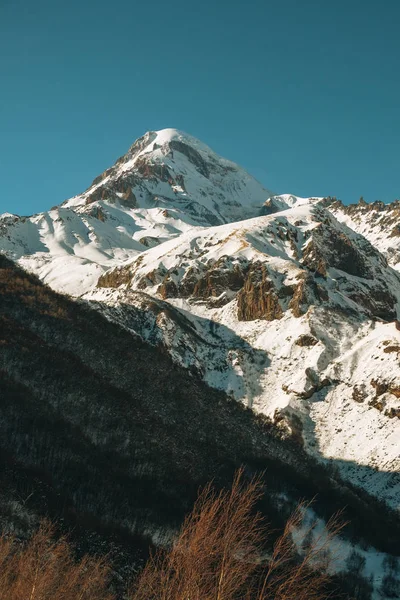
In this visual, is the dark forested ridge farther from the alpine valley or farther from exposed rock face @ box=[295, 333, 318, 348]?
exposed rock face @ box=[295, 333, 318, 348]

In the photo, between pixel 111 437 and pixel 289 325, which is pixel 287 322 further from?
pixel 111 437

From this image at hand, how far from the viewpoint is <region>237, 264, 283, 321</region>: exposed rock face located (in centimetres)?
11431

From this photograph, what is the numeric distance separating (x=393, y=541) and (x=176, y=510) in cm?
2972

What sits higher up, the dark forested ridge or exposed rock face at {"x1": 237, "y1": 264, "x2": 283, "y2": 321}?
exposed rock face at {"x1": 237, "y1": 264, "x2": 283, "y2": 321}

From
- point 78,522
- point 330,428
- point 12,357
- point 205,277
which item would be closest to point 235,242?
point 205,277

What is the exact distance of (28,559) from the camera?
17719 millimetres

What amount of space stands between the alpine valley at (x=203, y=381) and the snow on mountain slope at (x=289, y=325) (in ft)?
1.29

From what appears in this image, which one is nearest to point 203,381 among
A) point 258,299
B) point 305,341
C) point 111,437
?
point 305,341

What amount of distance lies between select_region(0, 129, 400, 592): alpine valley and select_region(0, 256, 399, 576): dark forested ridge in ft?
0.80

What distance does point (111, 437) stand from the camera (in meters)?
52.3

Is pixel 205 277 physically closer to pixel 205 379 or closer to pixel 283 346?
pixel 283 346

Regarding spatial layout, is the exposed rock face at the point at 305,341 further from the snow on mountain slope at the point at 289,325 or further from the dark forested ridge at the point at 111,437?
the dark forested ridge at the point at 111,437

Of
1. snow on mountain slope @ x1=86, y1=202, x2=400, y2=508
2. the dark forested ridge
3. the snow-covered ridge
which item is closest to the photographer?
the dark forested ridge

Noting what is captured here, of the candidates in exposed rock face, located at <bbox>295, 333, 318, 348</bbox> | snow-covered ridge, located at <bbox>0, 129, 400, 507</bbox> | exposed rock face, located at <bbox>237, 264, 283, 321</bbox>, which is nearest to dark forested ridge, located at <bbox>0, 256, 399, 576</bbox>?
snow-covered ridge, located at <bbox>0, 129, 400, 507</bbox>
